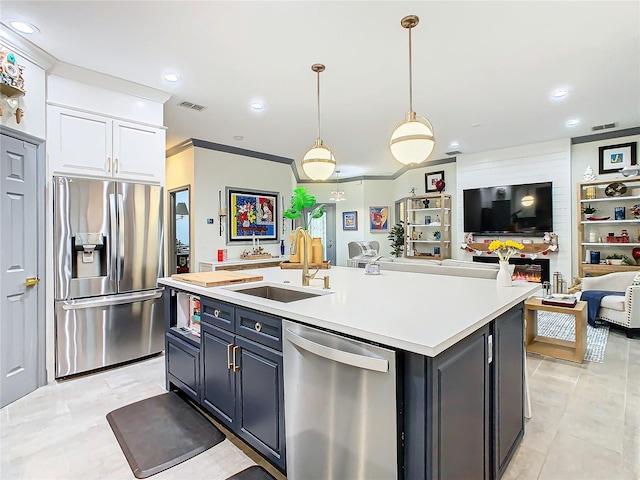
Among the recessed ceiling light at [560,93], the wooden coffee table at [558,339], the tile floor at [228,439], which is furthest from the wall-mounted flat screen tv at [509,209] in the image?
the tile floor at [228,439]

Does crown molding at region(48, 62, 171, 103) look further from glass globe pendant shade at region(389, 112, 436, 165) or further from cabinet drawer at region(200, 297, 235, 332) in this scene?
glass globe pendant shade at region(389, 112, 436, 165)

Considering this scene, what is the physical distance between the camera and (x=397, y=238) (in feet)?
27.8

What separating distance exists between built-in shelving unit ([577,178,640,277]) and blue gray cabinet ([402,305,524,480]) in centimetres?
482

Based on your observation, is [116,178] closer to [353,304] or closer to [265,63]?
[265,63]

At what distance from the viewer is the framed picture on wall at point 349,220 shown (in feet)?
30.0

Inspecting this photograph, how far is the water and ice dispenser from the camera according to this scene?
119 inches

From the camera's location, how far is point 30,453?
78.0 inches

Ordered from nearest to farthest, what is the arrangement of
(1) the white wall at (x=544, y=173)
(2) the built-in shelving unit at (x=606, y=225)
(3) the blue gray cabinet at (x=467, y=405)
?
1. (3) the blue gray cabinet at (x=467, y=405)
2. (2) the built-in shelving unit at (x=606, y=225)
3. (1) the white wall at (x=544, y=173)

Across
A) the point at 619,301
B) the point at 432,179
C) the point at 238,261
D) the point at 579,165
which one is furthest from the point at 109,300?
the point at 579,165

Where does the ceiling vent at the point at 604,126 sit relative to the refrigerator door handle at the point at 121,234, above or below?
above

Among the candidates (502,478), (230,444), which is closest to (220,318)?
(230,444)

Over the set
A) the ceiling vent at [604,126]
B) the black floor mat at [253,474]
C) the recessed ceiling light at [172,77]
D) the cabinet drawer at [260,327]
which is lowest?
the black floor mat at [253,474]

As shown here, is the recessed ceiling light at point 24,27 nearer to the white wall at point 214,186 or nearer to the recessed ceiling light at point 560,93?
the white wall at point 214,186

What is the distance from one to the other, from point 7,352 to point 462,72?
4.69 meters
